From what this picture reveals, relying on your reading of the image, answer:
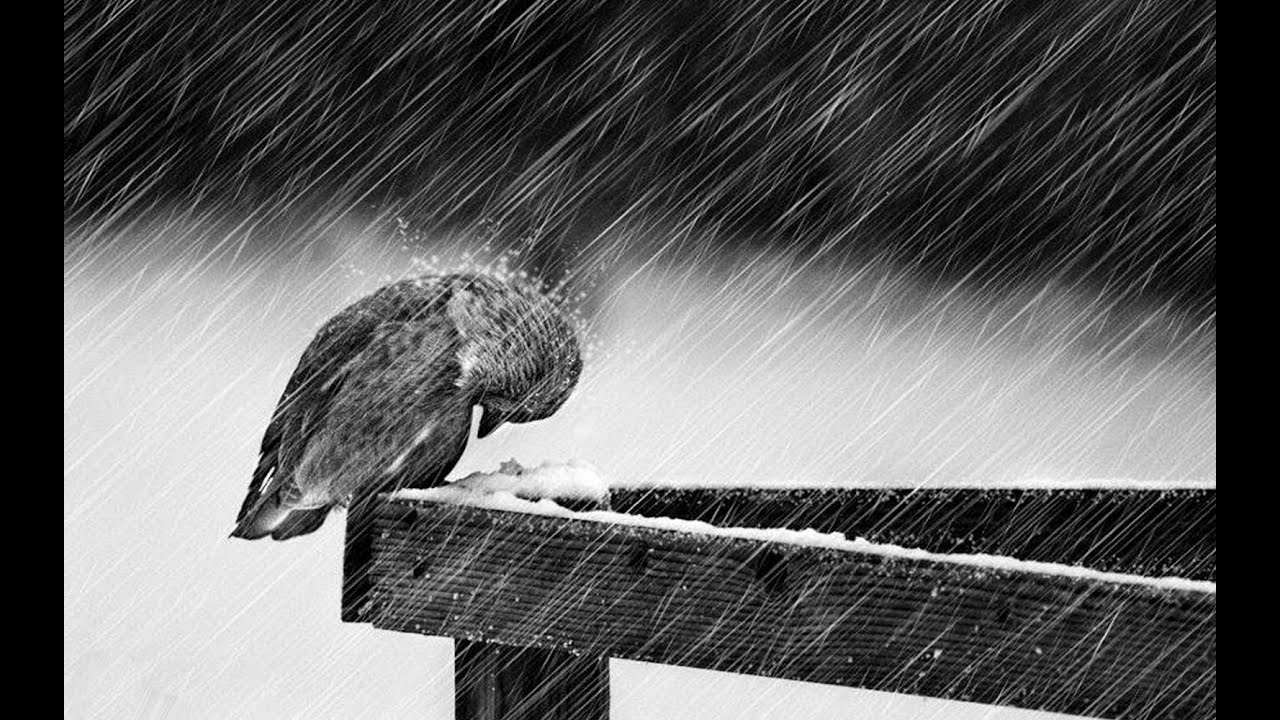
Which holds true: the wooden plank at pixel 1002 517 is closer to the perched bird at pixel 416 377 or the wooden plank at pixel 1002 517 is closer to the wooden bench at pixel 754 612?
the perched bird at pixel 416 377

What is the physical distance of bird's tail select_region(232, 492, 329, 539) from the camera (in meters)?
1.88

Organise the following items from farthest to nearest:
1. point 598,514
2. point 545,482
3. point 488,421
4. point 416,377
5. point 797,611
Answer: point 488,421, point 416,377, point 545,482, point 598,514, point 797,611

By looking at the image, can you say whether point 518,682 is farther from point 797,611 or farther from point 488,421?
point 488,421

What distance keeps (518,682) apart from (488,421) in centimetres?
61

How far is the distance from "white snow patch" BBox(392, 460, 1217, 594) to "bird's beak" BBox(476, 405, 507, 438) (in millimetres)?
443

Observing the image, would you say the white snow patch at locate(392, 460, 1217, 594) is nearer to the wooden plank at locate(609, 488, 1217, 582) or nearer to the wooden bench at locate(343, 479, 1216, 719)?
the wooden bench at locate(343, 479, 1216, 719)

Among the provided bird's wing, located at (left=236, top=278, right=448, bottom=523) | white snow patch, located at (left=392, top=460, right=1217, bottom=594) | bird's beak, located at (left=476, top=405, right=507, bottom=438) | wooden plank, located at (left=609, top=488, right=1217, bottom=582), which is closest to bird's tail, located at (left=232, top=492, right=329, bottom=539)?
bird's wing, located at (left=236, top=278, right=448, bottom=523)

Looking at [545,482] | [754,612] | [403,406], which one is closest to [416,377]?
[403,406]

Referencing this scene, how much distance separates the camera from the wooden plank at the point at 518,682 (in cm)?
133

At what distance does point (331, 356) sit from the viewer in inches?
66.4

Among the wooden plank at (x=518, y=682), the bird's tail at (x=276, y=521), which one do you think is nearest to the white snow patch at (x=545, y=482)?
the wooden plank at (x=518, y=682)

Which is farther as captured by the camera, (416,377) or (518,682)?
(416,377)
